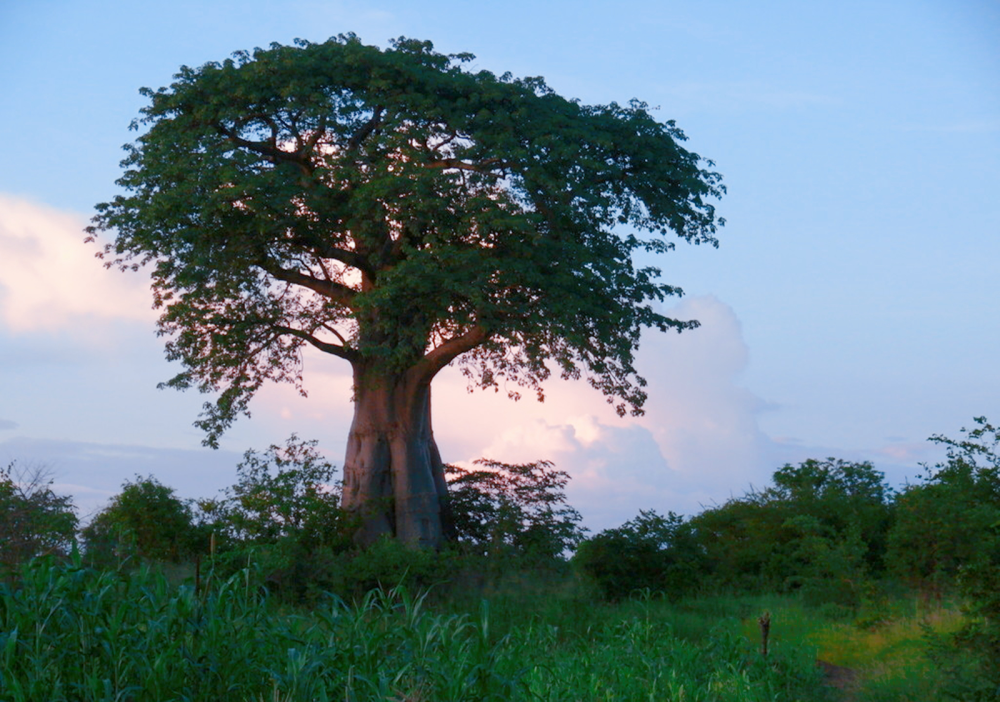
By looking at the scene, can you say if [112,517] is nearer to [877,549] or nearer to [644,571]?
[644,571]

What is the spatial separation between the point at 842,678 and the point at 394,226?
39.3ft

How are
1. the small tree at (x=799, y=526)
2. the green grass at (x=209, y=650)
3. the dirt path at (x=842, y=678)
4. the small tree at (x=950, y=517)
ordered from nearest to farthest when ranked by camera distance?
the green grass at (x=209, y=650), the dirt path at (x=842, y=678), the small tree at (x=950, y=517), the small tree at (x=799, y=526)

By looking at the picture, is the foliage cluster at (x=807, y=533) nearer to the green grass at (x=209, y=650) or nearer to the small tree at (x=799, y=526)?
the small tree at (x=799, y=526)

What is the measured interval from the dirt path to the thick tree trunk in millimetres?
10525

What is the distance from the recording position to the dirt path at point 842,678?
10.9m

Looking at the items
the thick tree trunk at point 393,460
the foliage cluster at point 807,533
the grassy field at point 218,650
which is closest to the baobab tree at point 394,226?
the thick tree trunk at point 393,460

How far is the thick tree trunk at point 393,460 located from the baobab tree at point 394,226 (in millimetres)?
44

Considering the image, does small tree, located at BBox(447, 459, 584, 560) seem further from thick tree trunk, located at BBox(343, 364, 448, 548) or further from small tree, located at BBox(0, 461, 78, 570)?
small tree, located at BBox(0, 461, 78, 570)

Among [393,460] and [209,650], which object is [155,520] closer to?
[393,460]

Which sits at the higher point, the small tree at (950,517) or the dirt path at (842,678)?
the small tree at (950,517)

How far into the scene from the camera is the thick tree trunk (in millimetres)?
21472

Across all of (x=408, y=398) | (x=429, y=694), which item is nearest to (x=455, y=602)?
(x=408, y=398)

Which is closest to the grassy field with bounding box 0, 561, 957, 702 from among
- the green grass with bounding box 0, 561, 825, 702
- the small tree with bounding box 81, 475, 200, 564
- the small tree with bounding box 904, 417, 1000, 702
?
the green grass with bounding box 0, 561, 825, 702

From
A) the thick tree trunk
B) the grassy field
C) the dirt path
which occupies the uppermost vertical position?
the thick tree trunk
